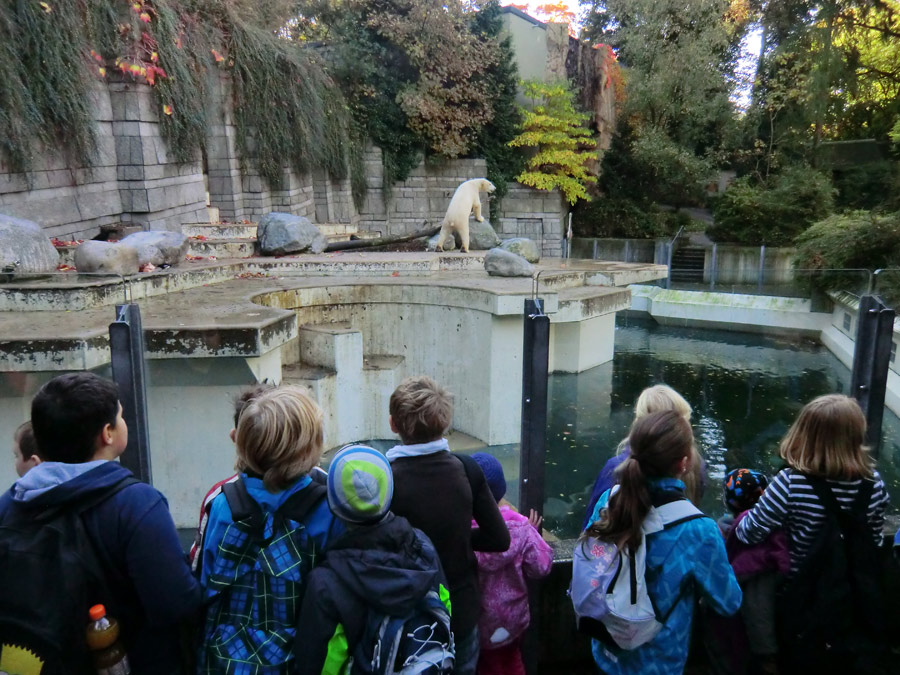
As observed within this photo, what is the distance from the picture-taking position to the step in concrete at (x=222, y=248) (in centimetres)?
855

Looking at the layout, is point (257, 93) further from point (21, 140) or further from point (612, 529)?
point (612, 529)

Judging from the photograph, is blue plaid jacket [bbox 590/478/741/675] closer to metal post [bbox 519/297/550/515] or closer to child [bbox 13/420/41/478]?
metal post [bbox 519/297/550/515]

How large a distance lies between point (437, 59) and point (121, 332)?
1424 centimetres

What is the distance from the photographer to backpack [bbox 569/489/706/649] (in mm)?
1776

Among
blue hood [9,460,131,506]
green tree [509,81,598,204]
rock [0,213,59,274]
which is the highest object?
green tree [509,81,598,204]

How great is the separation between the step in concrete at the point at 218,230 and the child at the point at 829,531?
8.45 meters

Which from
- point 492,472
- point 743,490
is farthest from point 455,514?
point 743,490

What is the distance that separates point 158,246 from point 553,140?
38.5 ft

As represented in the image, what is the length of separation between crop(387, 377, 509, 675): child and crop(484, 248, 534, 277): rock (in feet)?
18.6

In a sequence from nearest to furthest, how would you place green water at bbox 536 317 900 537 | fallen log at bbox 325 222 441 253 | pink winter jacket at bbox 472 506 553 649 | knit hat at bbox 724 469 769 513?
pink winter jacket at bbox 472 506 553 649 < knit hat at bbox 724 469 769 513 < green water at bbox 536 317 900 537 < fallen log at bbox 325 222 441 253

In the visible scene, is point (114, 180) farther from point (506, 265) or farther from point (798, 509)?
point (798, 509)

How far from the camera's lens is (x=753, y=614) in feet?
6.69

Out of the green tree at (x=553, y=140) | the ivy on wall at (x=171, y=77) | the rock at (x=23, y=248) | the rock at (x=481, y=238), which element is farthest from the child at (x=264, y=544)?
the green tree at (x=553, y=140)

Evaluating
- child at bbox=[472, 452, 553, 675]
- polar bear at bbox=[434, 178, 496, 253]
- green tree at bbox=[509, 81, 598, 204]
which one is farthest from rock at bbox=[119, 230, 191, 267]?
green tree at bbox=[509, 81, 598, 204]
